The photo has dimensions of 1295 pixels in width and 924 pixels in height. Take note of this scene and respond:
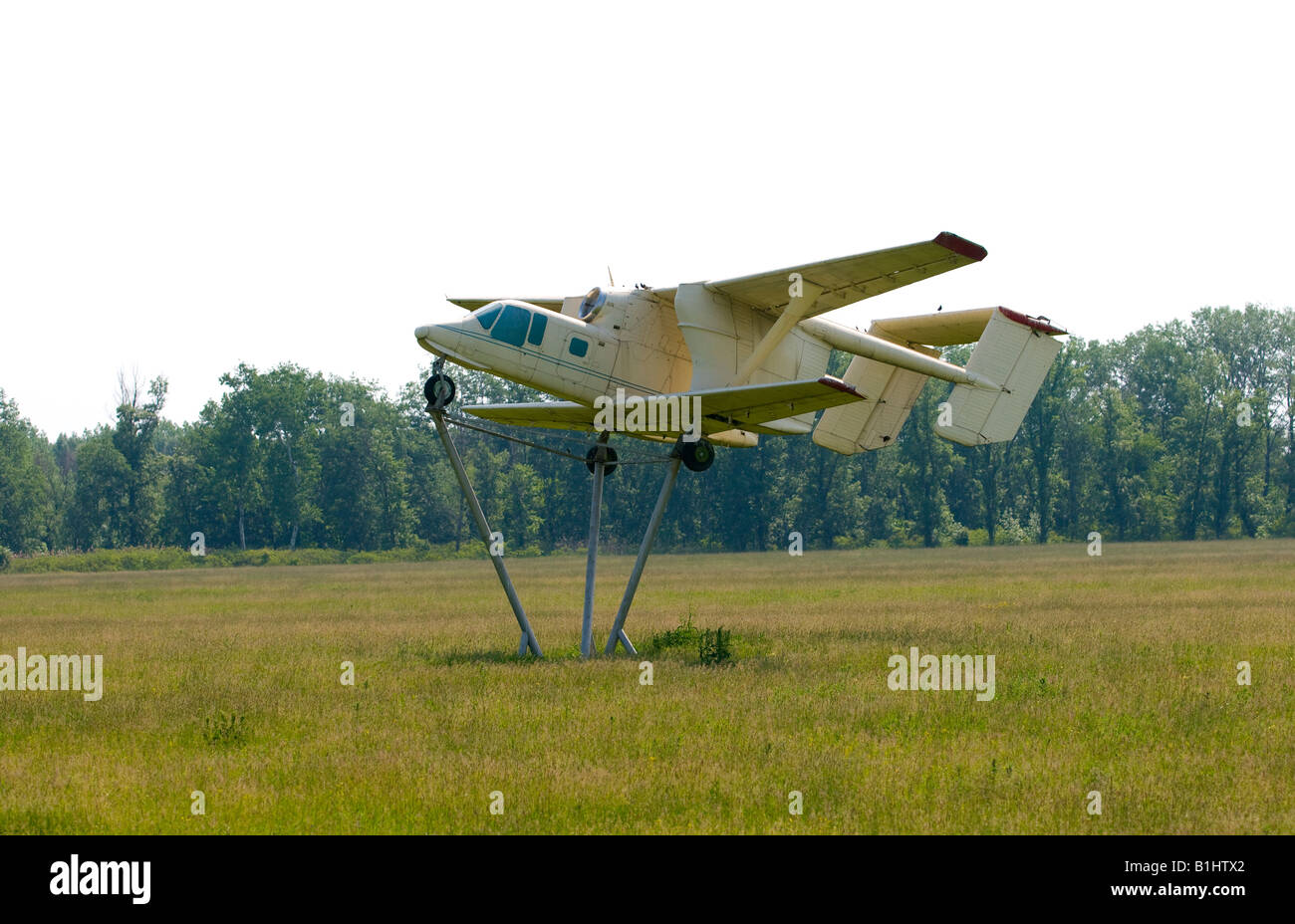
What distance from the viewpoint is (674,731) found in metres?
18.0

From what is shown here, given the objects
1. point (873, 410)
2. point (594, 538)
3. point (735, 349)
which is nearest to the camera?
point (735, 349)

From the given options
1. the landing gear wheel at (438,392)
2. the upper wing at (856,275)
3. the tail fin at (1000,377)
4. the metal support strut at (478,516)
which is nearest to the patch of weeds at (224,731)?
the metal support strut at (478,516)

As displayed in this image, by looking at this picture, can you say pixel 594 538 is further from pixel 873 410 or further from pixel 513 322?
pixel 873 410

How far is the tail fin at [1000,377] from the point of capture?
1025 inches

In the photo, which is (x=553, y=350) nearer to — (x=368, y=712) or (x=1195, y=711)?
(x=368, y=712)

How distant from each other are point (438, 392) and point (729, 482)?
3896 inches

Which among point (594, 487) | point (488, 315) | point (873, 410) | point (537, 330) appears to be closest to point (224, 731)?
point (488, 315)

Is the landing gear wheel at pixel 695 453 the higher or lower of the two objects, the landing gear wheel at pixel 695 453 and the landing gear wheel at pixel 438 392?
the lower

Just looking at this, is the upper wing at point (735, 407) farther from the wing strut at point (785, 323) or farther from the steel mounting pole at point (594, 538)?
the steel mounting pole at point (594, 538)

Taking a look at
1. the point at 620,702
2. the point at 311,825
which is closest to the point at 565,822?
the point at 311,825

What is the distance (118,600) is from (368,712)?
39206mm

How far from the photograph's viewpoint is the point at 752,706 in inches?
778

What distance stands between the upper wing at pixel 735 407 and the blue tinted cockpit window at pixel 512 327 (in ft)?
5.39

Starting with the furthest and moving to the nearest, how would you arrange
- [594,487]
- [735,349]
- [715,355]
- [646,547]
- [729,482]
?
[729,482], [594,487], [646,547], [735,349], [715,355]
